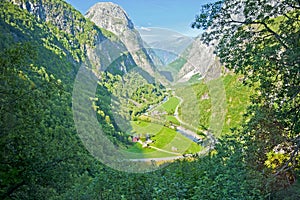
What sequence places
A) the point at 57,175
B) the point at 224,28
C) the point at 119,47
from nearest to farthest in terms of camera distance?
the point at 224,28 → the point at 57,175 → the point at 119,47

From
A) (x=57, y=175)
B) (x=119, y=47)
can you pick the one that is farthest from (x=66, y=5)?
(x=57, y=175)

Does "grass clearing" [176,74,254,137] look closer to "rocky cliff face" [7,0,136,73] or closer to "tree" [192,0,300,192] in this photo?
"tree" [192,0,300,192]

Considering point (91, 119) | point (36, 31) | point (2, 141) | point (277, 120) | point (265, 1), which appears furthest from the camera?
point (36, 31)

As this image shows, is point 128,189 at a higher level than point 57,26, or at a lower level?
lower

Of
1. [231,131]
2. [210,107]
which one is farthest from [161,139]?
[231,131]

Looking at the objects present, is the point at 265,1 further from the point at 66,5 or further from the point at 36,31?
the point at 66,5

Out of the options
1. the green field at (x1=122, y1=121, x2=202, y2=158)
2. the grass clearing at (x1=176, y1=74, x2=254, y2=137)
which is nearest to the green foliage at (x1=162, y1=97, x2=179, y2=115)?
the grass clearing at (x1=176, y1=74, x2=254, y2=137)

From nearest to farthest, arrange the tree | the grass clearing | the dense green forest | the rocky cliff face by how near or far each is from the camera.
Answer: the dense green forest, the tree, the grass clearing, the rocky cliff face

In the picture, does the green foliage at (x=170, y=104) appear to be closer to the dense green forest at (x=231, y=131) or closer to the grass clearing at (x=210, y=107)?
the grass clearing at (x=210, y=107)

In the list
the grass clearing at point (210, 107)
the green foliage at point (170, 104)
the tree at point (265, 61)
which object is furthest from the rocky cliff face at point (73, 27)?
the tree at point (265, 61)
